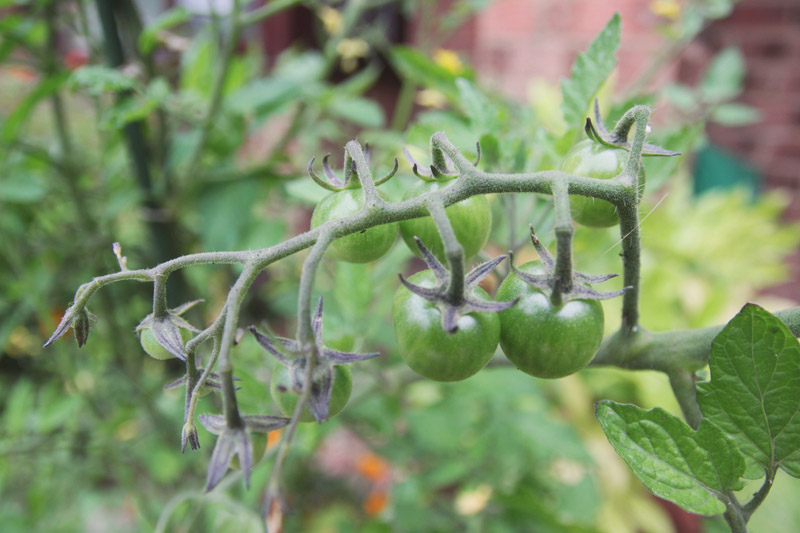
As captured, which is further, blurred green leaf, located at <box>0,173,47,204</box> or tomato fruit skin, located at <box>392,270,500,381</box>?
blurred green leaf, located at <box>0,173,47,204</box>

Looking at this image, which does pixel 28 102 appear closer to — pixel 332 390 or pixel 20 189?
pixel 20 189

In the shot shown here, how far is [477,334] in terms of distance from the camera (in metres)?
0.36

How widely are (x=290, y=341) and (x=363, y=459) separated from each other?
5.42 ft

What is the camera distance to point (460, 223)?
42 centimetres

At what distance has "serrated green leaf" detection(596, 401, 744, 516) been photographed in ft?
1.21

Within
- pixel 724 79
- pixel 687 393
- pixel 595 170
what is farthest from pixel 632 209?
pixel 724 79

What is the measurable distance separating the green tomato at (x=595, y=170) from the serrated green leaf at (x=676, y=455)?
15 centimetres

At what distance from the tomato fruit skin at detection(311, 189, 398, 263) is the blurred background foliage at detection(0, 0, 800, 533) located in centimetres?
15

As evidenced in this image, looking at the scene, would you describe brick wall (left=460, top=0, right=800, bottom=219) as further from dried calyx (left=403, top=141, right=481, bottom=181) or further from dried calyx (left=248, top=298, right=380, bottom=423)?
dried calyx (left=248, top=298, right=380, bottom=423)

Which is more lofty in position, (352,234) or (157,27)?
(157,27)

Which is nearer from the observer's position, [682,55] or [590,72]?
[590,72]

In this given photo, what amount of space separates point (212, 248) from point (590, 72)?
58 centimetres

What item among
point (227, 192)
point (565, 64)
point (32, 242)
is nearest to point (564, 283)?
point (227, 192)

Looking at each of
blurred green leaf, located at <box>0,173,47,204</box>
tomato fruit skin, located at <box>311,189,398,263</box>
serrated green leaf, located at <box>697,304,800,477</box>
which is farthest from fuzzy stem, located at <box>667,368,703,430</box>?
blurred green leaf, located at <box>0,173,47,204</box>
